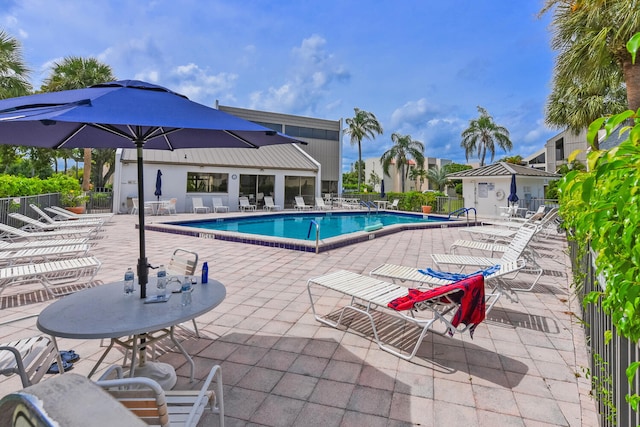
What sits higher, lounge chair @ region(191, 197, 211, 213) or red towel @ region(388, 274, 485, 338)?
lounge chair @ region(191, 197, 211, 213)

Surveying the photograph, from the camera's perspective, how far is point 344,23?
13.3 m

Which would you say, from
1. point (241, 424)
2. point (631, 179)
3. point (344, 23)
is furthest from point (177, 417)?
point (344, 23)

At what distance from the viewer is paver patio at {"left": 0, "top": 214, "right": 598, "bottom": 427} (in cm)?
248

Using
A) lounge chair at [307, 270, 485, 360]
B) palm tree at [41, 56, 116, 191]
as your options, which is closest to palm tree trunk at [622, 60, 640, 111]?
lounge chair at [307, 270, 485, 360]

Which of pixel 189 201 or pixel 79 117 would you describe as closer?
pixel 79 117

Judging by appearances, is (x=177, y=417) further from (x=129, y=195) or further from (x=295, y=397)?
(x=129, y=195)

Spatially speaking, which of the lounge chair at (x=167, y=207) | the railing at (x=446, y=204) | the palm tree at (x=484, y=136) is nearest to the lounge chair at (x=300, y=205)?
the lounge chair at (x=167, y=207)

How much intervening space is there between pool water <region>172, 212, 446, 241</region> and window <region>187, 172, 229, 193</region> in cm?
427

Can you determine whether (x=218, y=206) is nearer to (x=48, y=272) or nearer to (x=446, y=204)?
(x=446, y=204)

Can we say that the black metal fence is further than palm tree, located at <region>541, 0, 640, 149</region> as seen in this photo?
Yes

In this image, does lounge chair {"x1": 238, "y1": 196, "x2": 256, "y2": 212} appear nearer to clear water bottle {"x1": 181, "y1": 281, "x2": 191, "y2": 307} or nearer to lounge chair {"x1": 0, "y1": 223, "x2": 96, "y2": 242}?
lounge chair {"x1": 0, "y1": 223, "x2": 96, "y2": 242}

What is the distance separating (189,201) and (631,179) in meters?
20.5

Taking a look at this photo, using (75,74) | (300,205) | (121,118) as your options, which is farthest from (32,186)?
(300,205)

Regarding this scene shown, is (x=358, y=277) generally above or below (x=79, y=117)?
below
